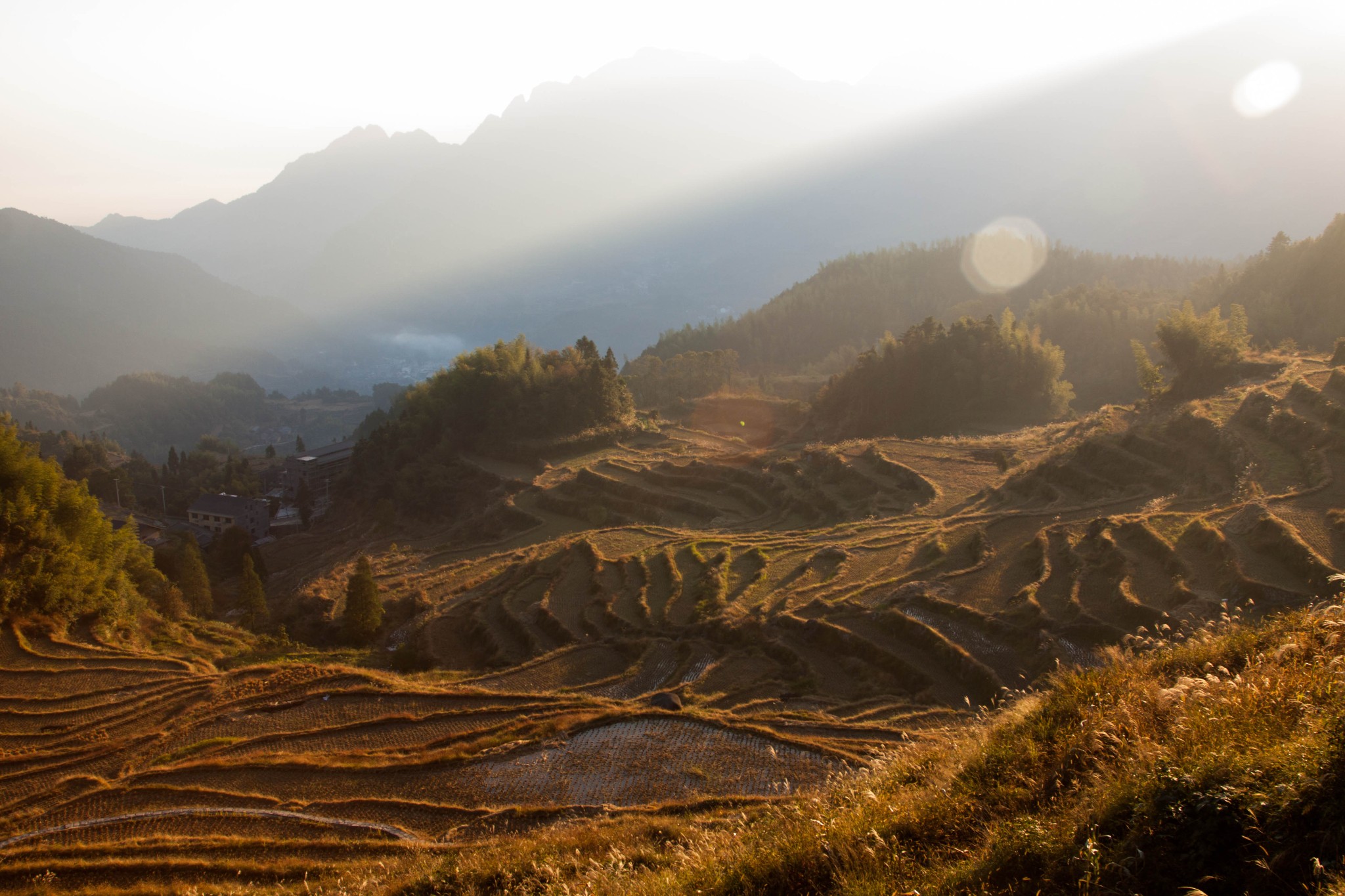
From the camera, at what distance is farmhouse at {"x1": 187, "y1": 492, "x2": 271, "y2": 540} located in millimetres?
57906

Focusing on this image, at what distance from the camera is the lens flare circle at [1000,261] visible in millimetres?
108188

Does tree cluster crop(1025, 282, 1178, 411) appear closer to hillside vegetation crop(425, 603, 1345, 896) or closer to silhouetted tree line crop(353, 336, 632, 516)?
silhouetted tree line crop(353, 336, 632, 516)

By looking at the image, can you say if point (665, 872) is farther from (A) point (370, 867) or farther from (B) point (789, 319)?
(B) point (789, 319)

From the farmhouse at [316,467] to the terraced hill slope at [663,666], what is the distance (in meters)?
43.2

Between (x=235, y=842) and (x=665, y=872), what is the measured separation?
271 inches

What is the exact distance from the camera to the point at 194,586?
28.6 meters

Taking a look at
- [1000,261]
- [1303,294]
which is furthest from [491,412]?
[1000,261]

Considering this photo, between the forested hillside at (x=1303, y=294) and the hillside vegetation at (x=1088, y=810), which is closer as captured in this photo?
the hillside vegetation at (x=1088, y=810)

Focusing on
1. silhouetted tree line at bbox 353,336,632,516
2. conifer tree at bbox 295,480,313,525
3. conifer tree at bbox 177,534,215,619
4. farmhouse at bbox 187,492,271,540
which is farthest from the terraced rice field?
farmhouse at bbox 187,492,271,540

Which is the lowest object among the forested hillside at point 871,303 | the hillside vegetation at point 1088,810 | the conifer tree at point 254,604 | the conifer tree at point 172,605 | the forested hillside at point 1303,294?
the conifer tree at point 254,604

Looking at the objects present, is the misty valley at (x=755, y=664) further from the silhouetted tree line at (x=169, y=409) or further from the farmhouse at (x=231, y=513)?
the silhouetted tree line at (x=169, y=409)

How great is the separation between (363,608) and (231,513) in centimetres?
4493

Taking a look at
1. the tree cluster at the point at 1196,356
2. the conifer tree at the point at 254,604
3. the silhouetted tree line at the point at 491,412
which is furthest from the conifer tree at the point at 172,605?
the tree cluster at the point at 1196,356

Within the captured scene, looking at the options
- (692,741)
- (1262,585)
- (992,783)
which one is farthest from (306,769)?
(1262,585)
